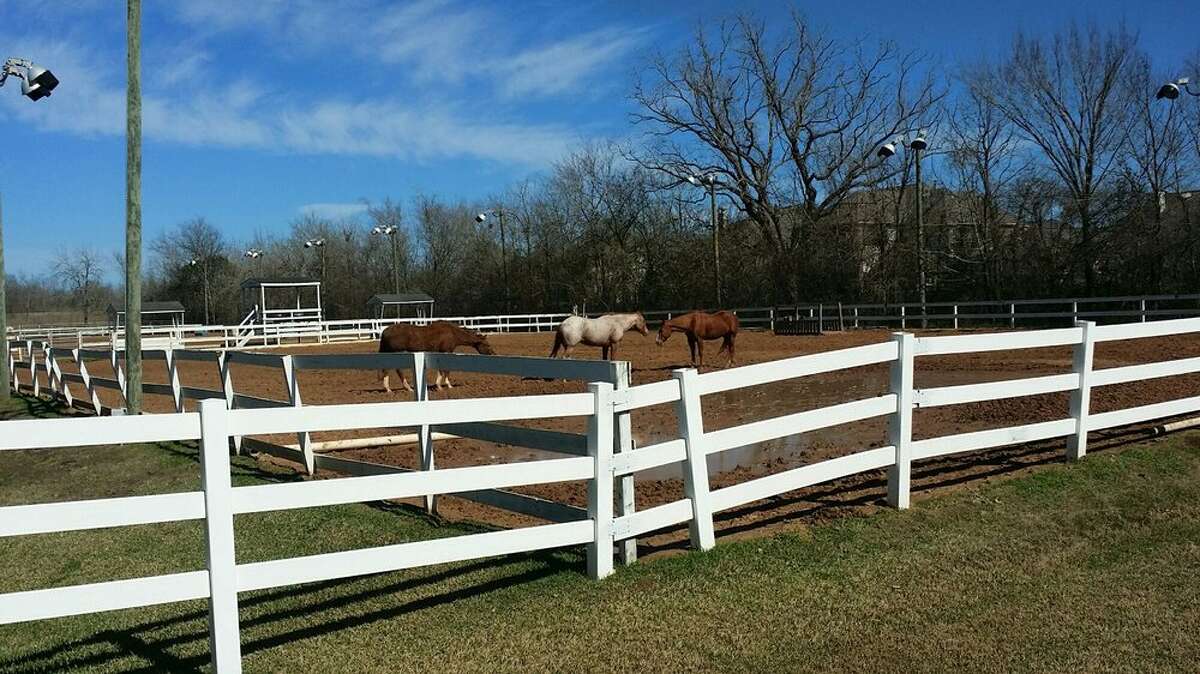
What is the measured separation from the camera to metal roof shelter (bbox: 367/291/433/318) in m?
57.4

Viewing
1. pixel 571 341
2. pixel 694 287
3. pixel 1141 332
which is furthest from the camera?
pixel 694 287

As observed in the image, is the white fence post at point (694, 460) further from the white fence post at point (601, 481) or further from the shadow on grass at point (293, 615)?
the shadow on grass at point (293, 615)


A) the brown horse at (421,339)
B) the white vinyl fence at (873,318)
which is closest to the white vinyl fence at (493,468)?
the brown horse at (421,339)

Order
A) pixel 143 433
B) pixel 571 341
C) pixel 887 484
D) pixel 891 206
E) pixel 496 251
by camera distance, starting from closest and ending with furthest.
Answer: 1. pixel 143 433
2. pixel 887 484
3. pixel 571 341
4. pixel 891 206
5. pixel 496 251

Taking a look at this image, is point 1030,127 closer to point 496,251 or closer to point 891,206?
point 891,206

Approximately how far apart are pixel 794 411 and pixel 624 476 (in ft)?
23.8

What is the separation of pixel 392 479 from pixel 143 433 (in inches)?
48.1

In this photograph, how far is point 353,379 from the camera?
2050 cm

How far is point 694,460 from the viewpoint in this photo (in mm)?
A: 5879

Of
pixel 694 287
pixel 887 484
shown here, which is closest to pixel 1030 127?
pixel 694 287

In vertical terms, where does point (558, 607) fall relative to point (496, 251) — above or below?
below

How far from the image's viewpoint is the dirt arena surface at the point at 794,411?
7422 millimetres

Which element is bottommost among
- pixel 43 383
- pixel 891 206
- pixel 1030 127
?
pixel 43 383

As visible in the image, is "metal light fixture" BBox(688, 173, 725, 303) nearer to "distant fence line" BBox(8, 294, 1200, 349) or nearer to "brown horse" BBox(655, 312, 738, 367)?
"distant fence line" BBox(8, 294, 1200, 349)
